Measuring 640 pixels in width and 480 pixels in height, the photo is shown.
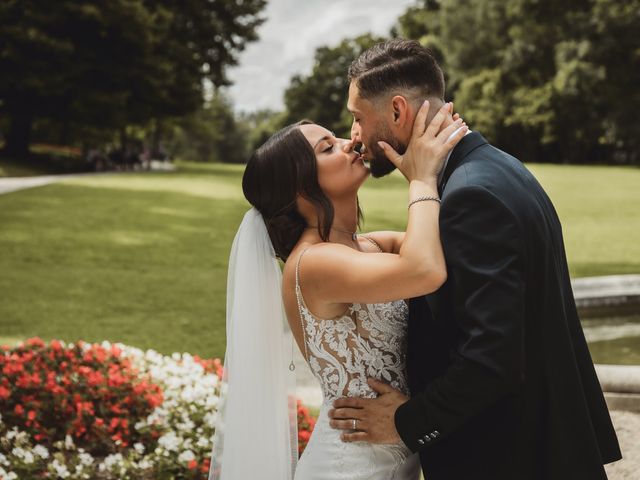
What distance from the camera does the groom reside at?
2.19 metres

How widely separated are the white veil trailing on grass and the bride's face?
1.42 feet

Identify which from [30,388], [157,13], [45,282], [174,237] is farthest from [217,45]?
[30,388]

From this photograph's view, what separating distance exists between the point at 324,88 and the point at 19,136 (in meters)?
50.6

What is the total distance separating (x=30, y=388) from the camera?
222 inches

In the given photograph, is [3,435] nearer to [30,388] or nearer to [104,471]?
[30,388]

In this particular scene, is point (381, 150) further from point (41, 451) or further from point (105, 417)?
point (105, 417)

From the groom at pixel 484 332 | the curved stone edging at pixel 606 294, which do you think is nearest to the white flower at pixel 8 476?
the groom at pixel 484 332

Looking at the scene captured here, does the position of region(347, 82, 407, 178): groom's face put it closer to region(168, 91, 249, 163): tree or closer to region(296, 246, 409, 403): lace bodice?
region(296, 246, 409, 403): lace bodice

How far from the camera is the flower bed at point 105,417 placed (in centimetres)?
473

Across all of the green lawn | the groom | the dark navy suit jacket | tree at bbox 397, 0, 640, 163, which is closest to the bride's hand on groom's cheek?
the groom

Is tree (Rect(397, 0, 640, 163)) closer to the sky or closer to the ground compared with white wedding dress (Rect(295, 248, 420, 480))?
closer to the sky

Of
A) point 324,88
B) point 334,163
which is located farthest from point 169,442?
point 324,88

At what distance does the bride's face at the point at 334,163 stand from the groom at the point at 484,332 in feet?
0.71

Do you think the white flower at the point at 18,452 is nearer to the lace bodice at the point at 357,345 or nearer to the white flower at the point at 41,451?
the white flower at the point at 41,451
